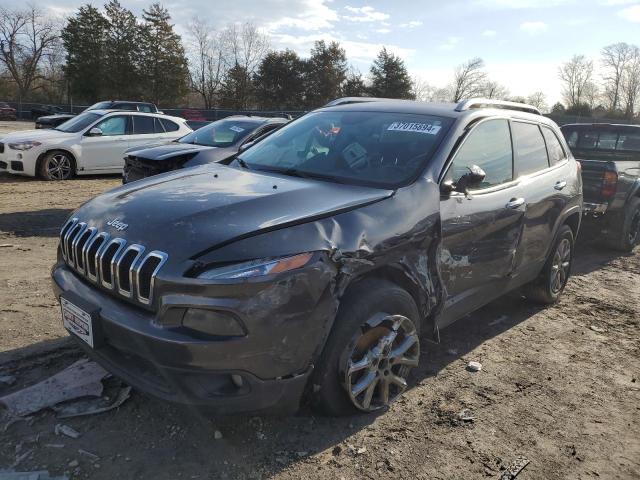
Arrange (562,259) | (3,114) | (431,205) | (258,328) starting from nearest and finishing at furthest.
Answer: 1. (258,328)
2. (431,205)
3. (562,259)
4. (3,114)

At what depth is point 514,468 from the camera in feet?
8.94

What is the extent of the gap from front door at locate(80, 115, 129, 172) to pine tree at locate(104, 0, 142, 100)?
134ft

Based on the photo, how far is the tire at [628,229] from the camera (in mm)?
7367

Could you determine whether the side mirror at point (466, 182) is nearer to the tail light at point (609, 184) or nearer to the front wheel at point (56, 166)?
the tail light at point (609, 184)

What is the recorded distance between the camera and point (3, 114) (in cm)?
3862

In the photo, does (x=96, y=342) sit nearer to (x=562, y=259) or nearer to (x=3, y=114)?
(x=562, y=259)

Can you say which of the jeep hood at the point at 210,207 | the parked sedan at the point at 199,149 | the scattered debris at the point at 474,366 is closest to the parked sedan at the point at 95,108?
the parked sedan at the point at 199,149

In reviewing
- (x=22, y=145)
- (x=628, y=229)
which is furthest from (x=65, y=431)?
(x=22, y=145)

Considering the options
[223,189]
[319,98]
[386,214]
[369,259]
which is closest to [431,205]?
[386,214]

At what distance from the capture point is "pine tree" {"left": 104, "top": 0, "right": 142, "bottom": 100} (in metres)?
48.6

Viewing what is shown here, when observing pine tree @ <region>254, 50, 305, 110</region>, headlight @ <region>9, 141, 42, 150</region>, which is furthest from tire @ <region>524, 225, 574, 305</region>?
pine tree @ <region>254, 50, 305, 110</region>

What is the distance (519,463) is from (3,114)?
1762 inches

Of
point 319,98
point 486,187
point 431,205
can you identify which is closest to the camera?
point 431,205

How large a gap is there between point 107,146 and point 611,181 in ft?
32.9
